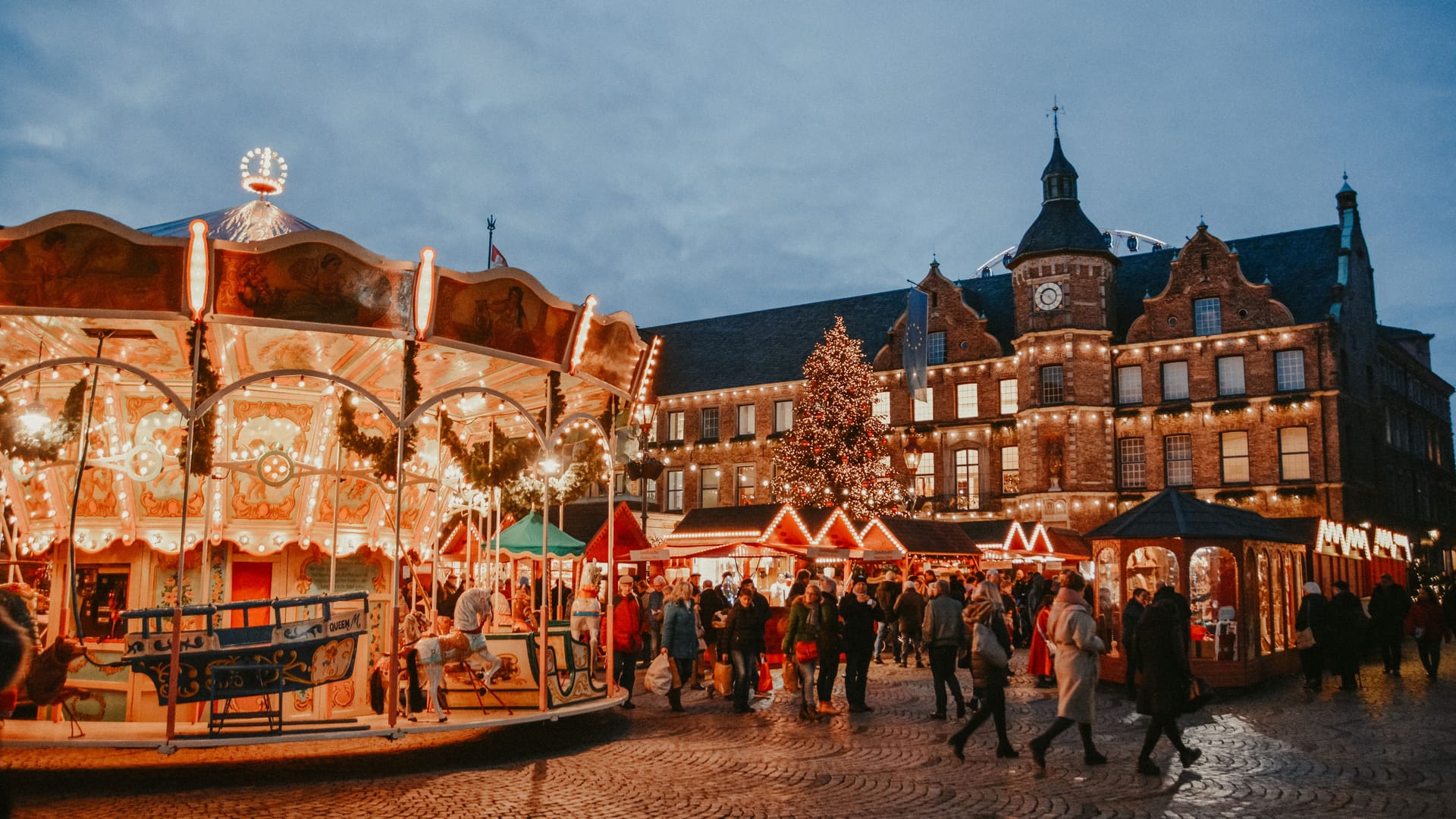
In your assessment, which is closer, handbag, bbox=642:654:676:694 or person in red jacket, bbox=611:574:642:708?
person in red jacket, bbox=611:574:642:708

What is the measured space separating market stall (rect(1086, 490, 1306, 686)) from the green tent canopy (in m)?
10.2

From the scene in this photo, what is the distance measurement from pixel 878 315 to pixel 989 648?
35.7 meters

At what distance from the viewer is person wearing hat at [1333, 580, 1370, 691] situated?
1590 cm

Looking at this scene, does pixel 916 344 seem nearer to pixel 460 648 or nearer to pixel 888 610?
pixel 888 610

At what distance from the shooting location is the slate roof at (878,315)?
37438mm

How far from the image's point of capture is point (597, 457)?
631 inches

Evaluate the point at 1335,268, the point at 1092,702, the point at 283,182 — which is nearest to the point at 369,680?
the point at 283,182

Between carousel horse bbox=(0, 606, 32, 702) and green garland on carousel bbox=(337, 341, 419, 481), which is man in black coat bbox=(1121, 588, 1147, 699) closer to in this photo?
green garland on carousel bbox=(337, 341, 419, 481)

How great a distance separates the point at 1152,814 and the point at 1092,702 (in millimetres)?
1467

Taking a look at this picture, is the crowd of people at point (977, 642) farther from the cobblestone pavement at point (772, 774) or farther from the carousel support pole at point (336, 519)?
the carousel support pole at point (336, 519)

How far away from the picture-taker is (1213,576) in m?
18.3

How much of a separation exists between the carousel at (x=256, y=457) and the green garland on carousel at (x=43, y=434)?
27 millimetres

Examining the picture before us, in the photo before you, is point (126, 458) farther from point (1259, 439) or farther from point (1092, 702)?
point (1259, 439)

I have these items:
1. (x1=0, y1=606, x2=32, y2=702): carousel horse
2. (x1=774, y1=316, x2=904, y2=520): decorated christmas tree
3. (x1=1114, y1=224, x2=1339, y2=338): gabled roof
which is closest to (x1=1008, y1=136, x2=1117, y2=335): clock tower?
(x1=1114, y1=224, x2=1339, y2=338): gabled roof
